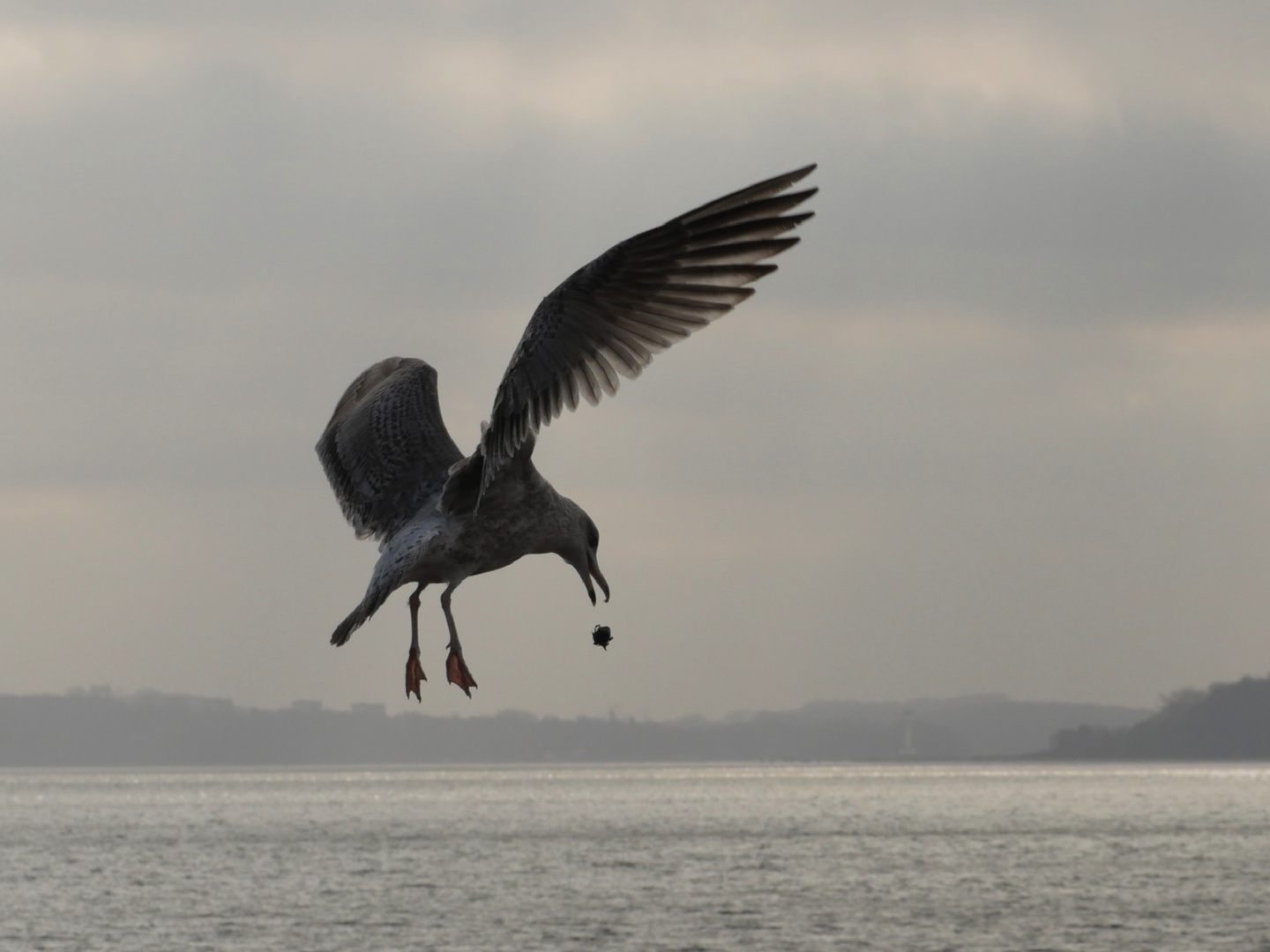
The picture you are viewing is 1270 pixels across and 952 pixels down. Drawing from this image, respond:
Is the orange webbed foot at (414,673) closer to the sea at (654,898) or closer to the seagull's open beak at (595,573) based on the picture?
the seagull's open beak at (595,573)

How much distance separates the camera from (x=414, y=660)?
9359mm

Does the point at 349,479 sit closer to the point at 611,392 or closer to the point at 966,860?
the point at 611,392

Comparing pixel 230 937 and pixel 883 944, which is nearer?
pixel 883 944

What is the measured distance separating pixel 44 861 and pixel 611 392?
189 metres

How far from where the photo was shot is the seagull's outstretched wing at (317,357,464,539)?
11148 mm

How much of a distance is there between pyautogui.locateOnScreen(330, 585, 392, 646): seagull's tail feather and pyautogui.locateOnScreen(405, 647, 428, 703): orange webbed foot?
0.38m

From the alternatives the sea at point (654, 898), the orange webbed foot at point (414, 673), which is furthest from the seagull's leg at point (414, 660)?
the sea at point (654, 898)

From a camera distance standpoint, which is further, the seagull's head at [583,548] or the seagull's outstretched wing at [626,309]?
the seagull's head at [583,548]

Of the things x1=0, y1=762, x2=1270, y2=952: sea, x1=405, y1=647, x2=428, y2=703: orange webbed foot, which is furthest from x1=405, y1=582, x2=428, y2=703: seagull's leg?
x1=0, y1=762, x2=1270, y2=952: sea

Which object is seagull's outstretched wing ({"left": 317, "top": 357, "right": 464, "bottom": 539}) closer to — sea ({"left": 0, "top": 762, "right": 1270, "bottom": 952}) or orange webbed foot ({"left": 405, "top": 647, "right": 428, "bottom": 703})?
orange webbed foot ({"left": 405, "top": 647, "right": 428, "bottom": 703})

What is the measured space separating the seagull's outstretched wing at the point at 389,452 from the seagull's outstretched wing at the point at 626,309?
1.88 metres

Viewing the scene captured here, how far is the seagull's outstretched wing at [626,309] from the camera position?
8.39m

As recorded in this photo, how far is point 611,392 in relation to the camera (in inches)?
352

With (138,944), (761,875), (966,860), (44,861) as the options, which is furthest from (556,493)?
(44,861)
